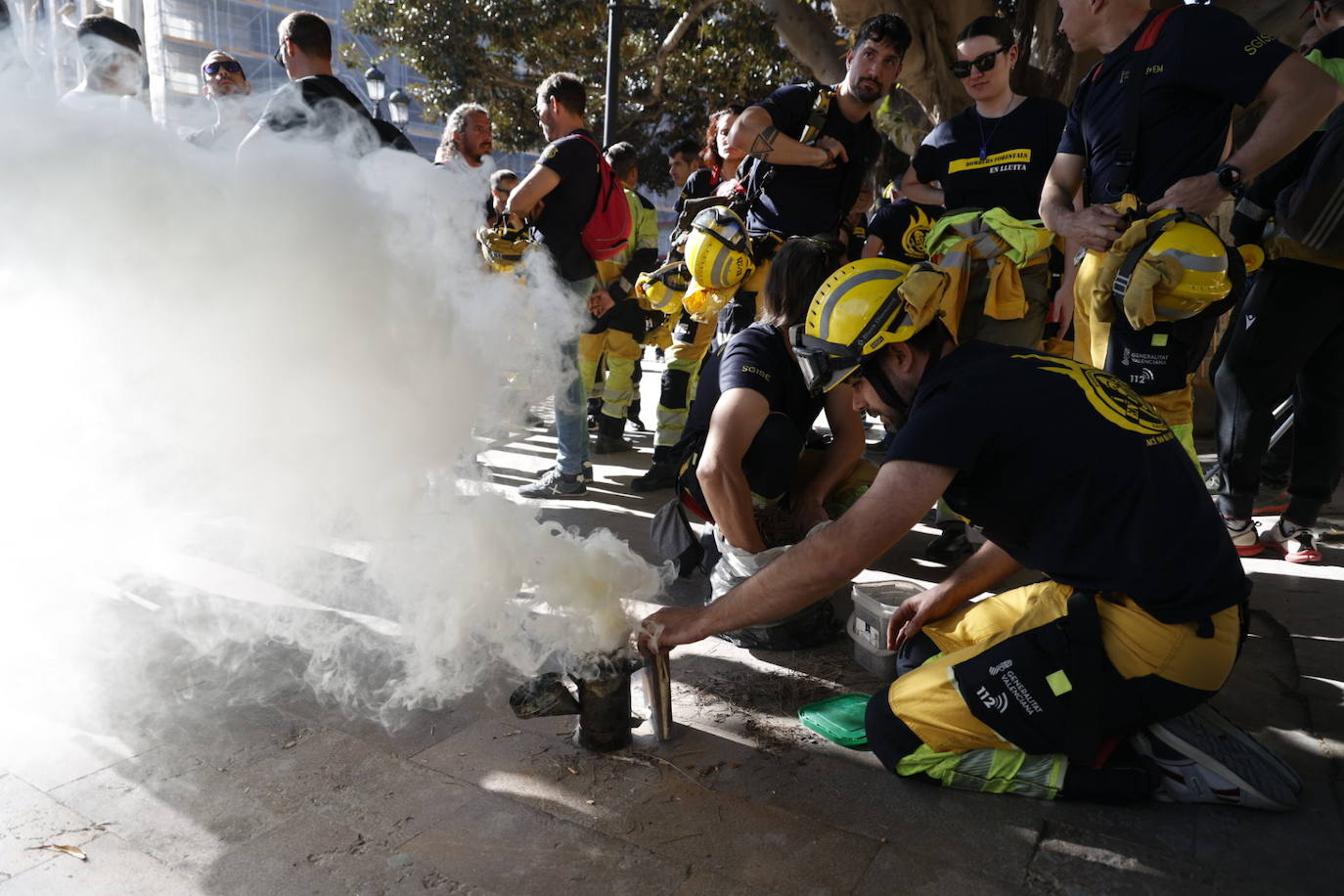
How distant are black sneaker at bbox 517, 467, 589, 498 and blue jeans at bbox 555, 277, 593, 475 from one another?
0.03 meters

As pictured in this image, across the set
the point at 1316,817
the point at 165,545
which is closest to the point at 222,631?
the point at 165,545

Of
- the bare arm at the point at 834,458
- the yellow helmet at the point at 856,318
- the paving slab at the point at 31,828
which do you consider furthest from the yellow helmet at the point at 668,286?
the paving slab at the point at 31,828

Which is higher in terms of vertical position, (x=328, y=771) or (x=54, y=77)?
(x=54, y=77)

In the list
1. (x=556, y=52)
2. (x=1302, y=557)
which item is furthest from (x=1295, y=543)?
(x=556, y=52)

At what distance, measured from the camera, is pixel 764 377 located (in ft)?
10.1

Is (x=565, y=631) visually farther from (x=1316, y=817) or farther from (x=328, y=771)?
(x=1316, y=817)

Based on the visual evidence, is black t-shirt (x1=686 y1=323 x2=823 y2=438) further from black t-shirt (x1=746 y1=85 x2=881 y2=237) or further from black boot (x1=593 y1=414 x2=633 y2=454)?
black boot (x1=593 y1=414 x2=633 y2=454)

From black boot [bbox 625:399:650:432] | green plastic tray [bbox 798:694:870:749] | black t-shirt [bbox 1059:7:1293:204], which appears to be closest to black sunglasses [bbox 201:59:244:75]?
green plastic tray [bbox 798:694:870:749]

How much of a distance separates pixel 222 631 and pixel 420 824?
4.30 ft

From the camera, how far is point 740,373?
3.05 meters

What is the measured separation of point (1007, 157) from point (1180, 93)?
2.97ft

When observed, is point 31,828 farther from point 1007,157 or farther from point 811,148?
point 1007,157

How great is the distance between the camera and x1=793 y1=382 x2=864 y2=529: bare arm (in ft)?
11.0

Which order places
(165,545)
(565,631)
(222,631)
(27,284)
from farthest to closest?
(165,545) < (222,631) < (565,631) < (27,284)
